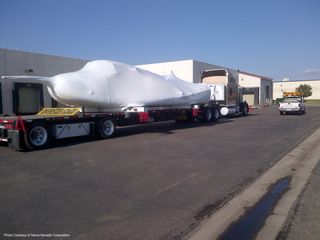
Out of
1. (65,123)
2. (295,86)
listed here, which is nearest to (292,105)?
(65,123)

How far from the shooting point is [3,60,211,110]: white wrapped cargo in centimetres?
1397

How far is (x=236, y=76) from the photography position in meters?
31.7

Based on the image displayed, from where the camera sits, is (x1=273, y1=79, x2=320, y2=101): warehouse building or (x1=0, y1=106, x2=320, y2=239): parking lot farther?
(x1=273, y1=79, x2=320, y2=101): warehouse building

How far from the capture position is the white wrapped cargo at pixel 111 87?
1397cm

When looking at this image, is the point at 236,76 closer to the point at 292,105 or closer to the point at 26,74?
the point at 292,105

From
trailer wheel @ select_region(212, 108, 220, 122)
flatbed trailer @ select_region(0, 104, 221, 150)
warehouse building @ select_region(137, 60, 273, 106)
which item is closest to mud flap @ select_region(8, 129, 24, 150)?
flatbed trailer @ select_region(0, 104, 221, 150)

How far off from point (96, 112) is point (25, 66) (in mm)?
12027

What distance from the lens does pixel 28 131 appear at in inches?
466

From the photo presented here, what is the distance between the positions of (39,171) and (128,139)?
631cm

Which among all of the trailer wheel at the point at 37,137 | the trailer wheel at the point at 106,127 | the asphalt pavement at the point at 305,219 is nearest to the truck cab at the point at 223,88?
the trailer wheel at the point at 106,127

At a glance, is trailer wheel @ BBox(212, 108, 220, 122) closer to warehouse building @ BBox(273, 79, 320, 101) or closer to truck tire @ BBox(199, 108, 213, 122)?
truck tire @ BBox(199, 108, 213, 122)

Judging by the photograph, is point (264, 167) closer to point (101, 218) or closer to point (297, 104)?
point (101, 218)

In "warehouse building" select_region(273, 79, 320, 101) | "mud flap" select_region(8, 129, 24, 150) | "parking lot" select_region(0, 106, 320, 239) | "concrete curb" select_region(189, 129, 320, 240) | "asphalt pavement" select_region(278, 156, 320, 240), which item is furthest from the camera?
"warehouse building" select_region(273, 79, 320, 101)

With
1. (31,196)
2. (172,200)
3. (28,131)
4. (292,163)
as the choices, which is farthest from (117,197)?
(28,131)
